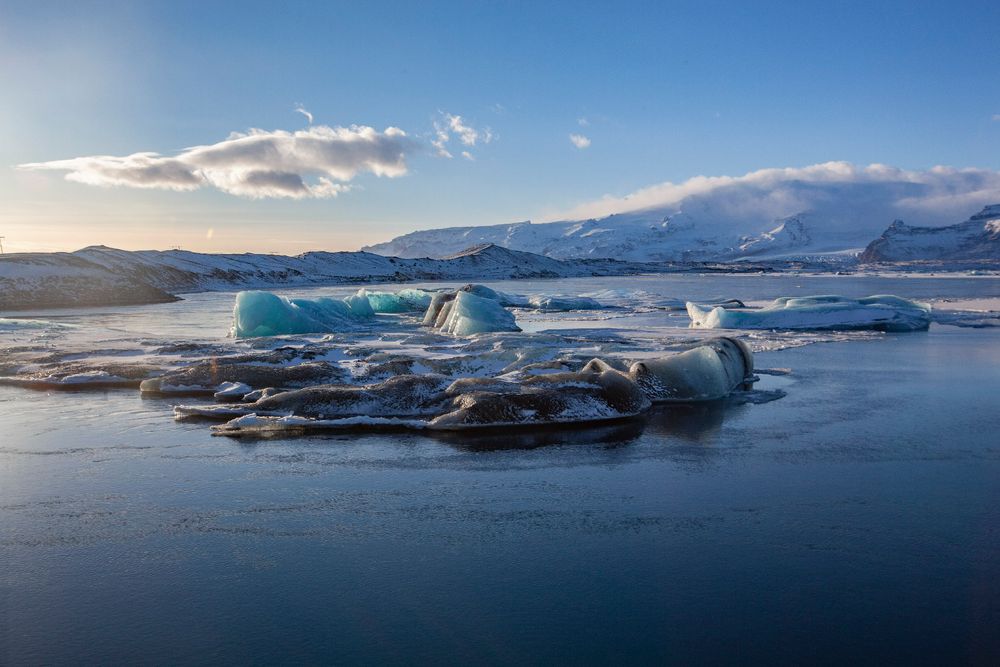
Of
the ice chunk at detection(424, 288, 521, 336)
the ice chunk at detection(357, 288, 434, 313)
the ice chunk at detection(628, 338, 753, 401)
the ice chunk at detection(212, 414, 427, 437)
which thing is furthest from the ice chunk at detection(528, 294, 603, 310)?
the ice chunk at detection(212, 414, 427, 437)

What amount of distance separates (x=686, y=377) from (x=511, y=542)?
4407mm

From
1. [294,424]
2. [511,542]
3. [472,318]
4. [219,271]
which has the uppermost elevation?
[219,271]

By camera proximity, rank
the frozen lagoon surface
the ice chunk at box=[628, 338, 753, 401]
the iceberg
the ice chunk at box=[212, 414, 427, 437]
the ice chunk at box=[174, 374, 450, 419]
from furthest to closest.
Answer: the ice chunk at box=[628, 338, 753, 401] < the ice chunk at box=[174, 374, 450, 419] < the iceberg < the ice chunk at box=[212, 414, 427, 437] < the frozen lagoon surface

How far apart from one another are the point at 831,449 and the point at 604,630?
11.5 feet

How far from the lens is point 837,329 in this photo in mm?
15867

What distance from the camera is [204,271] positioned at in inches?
1859

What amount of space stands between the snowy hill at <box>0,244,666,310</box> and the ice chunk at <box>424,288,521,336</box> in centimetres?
1845

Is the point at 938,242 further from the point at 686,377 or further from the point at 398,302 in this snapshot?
the point at 686,377

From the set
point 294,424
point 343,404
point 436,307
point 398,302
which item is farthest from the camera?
point 398,302

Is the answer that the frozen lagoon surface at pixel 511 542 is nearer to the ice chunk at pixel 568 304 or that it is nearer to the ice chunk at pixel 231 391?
the ice chunk at pixel 231 391

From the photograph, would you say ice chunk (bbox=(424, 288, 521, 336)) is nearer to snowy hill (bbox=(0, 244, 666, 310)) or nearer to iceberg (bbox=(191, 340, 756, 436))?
iceberg (bbox=(191, 340, 756, 436))

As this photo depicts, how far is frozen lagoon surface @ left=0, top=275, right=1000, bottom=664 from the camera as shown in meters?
3.01

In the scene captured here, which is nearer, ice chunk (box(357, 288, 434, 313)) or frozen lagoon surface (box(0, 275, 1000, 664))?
frozen lagoon surface (box(0, 275, 1000, 664))

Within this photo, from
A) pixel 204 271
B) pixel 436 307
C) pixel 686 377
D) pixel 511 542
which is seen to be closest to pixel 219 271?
pixel 204 271
